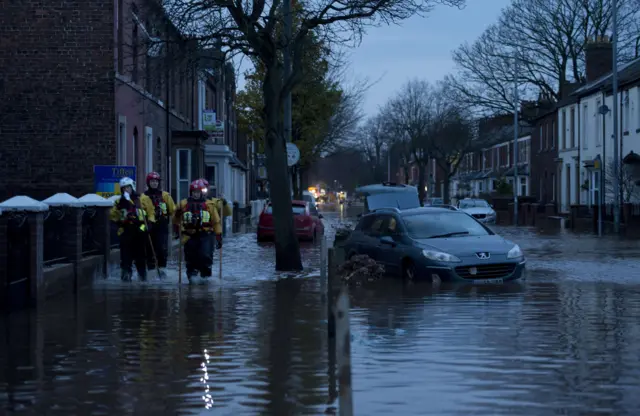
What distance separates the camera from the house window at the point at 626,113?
4537 cm

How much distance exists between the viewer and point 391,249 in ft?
61.0

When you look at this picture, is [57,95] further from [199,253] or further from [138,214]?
[199,253]

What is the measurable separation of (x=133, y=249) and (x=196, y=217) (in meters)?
1.43

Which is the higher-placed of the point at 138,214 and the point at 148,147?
the point at 148,147

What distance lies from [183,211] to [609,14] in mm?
49163

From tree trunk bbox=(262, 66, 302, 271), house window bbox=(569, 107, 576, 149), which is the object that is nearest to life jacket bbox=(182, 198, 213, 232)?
tree trunk bbox=(262, 66, 302, 271)

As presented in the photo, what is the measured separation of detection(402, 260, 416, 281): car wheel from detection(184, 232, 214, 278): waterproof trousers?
11.1 feet

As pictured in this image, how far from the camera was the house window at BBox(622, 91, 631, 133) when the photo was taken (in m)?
45.4

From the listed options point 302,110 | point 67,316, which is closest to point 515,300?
point 67,316

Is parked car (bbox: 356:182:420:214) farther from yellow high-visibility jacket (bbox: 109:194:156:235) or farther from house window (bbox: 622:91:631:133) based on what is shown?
yellow high-visibility jacket (bbox: 109:194:156:235)

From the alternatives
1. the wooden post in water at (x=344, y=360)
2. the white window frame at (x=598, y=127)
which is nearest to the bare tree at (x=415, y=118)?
the white window frame at (x=598, y=127)

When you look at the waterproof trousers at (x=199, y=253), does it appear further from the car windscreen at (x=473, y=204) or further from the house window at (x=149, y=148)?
the car windscreen at (x=473, y=204)

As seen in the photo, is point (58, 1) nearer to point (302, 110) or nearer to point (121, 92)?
point (121, 92)

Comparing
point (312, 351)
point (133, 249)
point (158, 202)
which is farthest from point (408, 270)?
point (312, 351)
